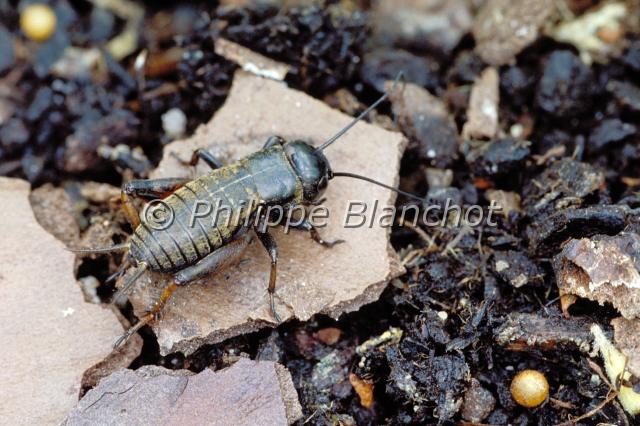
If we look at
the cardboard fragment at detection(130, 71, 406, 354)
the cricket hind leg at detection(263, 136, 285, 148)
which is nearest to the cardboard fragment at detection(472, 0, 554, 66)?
the cardboard fragment at detection(130, 71, 406, 354)

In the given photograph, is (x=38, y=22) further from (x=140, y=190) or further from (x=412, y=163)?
(x=412, y=163)

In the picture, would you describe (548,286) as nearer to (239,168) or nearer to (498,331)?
(498,331)

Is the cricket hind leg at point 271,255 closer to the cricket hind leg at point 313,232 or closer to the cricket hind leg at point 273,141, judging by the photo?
the cricket hind leg at point 313,232

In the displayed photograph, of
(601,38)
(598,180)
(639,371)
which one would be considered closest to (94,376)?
(639,371)

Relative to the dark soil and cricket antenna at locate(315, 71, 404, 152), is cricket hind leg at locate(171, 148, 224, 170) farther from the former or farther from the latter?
cricket antenna at locate(315, 71, 404, 152)

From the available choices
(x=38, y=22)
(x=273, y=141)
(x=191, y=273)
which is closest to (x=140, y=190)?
(x=191, y=273)

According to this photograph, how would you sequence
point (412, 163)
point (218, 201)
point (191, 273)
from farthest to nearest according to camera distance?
point (412, 163)
point (218, 201)
point (191, 273)
